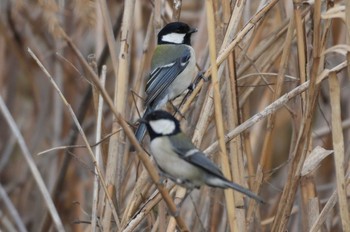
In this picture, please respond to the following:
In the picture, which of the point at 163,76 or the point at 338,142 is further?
the point at 163,76

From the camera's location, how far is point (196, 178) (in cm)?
171

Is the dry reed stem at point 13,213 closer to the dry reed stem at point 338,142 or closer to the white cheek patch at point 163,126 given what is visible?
the white cheek patch at point 163,126

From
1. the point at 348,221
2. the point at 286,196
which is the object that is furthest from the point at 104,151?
the point at 348,221

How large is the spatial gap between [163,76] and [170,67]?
0.05 m

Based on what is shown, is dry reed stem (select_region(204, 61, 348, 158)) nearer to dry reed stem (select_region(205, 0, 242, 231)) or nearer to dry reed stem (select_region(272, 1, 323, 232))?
dry reed stem (select_region(272, 1, 323, 232))

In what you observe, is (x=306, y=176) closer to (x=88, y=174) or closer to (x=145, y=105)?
(x=145, y=105)

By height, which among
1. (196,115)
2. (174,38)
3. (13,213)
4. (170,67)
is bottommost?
(13,213)

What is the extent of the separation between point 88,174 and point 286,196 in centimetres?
209

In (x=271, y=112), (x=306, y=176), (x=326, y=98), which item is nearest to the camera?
(x=271, y=112)

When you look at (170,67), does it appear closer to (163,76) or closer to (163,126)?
(163,76)

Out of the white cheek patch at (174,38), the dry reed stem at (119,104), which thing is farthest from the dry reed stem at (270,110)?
the white cheek patch at (174,38)

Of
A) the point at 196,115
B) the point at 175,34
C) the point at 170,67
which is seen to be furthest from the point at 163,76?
the point at 196,115

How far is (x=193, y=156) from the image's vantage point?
170 centimetres

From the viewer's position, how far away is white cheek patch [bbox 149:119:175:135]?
179 cm
